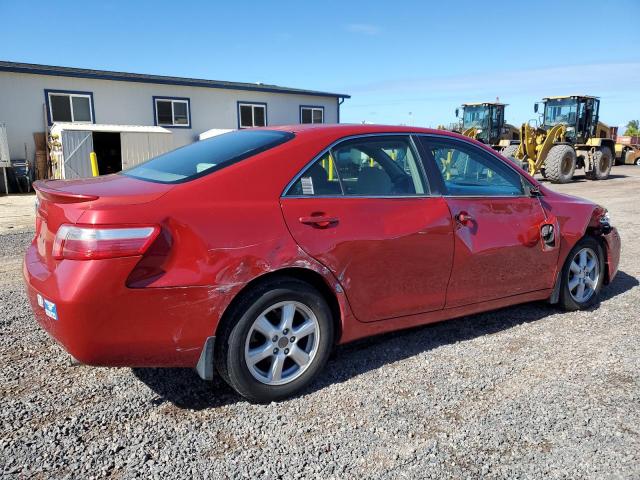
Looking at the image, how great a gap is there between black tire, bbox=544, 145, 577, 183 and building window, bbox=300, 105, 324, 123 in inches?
378

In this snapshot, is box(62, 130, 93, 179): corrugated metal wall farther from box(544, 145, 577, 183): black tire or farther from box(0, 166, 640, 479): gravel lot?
box(544, 145, 577, 183): black tire

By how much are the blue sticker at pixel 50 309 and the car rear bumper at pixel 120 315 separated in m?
Result: 0.01

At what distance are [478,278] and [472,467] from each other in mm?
1528

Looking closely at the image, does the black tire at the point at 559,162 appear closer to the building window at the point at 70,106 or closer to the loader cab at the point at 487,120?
the loader cab at the point at 487,120

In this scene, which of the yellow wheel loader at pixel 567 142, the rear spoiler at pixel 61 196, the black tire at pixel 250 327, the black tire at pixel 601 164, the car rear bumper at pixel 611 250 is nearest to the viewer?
the rear spoiler at pixel 61 196

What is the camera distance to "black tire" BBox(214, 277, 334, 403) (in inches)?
106

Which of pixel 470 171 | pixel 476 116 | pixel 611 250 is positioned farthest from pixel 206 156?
pixel 476 116

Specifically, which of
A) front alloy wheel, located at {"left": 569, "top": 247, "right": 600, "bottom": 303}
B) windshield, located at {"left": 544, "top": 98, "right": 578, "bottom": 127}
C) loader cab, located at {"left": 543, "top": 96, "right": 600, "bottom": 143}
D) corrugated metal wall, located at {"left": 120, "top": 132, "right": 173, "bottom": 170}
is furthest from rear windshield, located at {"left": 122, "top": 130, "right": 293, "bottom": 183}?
windshield, located at {"left": 544, "top": 98, "right": 578, "bottom": 127}

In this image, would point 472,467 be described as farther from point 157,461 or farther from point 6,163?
point 6,163

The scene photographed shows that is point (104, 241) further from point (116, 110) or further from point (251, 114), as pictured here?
point (251, 114)

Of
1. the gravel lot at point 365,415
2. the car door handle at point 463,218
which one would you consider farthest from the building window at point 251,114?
the car door handle at point 463,218

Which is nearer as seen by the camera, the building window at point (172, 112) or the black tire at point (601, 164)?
the building window at point (172, 112)

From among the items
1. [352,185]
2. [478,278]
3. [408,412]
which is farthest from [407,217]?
[408,412]

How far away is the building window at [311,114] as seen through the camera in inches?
889
